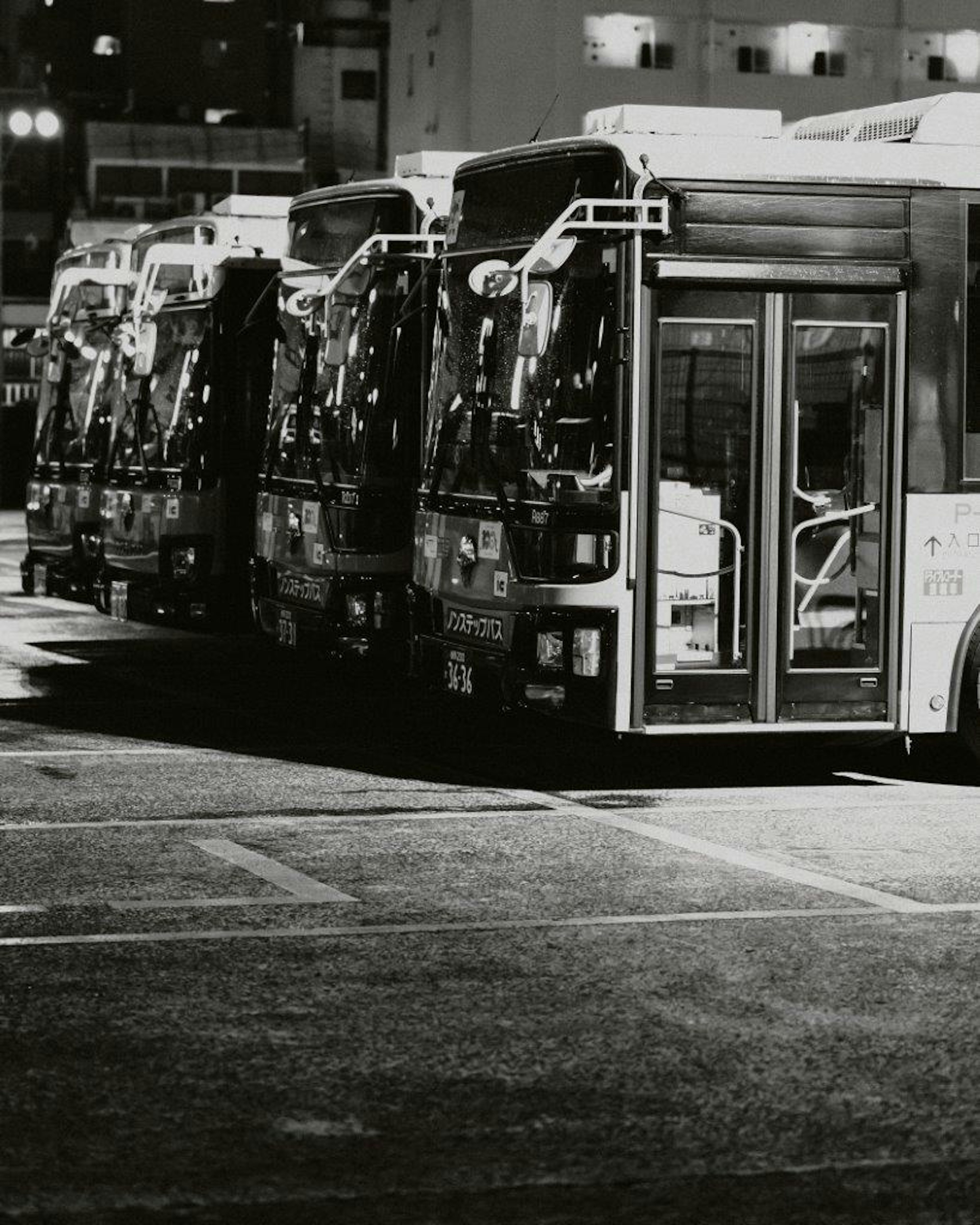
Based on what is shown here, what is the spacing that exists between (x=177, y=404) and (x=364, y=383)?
11.7ft

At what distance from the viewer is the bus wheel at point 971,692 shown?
39.2ft

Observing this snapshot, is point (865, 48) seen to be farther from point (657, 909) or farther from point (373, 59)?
point (657, 909)

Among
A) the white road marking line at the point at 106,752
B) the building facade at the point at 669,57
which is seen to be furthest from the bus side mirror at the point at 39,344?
the building facade at the point at 669,57

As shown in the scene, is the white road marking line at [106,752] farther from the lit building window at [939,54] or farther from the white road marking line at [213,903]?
the lit building window at [939,54]

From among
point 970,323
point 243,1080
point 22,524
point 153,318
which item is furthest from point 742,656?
point 22,524

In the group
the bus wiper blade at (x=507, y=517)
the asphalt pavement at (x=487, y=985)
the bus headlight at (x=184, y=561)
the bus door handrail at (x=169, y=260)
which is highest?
the bus door handrail at (x=169, y=260)

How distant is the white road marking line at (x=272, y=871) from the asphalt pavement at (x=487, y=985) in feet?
0.08

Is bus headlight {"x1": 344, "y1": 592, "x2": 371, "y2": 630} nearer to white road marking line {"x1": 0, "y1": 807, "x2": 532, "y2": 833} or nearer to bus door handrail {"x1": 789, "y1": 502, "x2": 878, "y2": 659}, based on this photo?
white road marking line {"x1": 0, "y1": 807, "x2": 532, "y2": 833}

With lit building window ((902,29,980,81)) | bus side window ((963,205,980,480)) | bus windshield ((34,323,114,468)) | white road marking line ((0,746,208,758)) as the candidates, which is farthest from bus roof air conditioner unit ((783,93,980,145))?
lit building window ((902,29,980,81))

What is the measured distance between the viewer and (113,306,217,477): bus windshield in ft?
58.0

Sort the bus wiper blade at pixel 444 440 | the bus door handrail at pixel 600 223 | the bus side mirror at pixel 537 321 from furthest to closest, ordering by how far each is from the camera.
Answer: the bus wiper blade at pixel 444 440 < the bus side mirror at pixel 537 321 < the bus door handrail at pixel 600 223

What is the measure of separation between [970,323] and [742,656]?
1.99 meters

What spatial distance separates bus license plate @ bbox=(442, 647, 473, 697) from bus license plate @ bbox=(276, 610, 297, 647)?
3.02m

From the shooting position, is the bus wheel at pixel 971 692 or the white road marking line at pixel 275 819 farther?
the bus wheel at pixel 971 692
